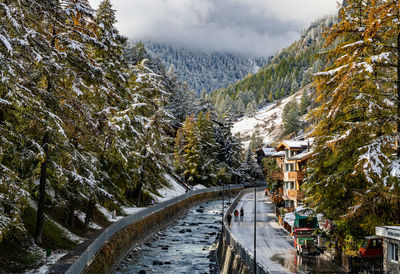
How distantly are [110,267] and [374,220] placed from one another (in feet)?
59.0

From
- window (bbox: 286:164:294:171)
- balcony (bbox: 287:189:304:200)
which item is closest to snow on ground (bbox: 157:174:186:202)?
balcony (bbox: 287:189:304:200)

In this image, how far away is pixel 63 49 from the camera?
19125 mm

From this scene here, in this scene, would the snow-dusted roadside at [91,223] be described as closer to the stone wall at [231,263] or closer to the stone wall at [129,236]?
the stone wall at [129,236]

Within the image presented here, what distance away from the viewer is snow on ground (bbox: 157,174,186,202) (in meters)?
56.6

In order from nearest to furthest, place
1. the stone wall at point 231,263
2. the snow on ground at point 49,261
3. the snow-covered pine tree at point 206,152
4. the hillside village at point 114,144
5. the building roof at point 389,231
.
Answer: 1. the building roof at point 389,231
2. the hillside village at point 114,144
3. the snow on ground at point 49,261
4. the stone wall at point 231,263
5. the snow-covered pine tree at point 206,152

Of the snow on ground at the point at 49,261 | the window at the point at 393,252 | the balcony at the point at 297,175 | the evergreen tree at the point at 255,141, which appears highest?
the evergreen tree at the point at 255,141

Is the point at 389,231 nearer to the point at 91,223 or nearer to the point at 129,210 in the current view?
the point at 91,223

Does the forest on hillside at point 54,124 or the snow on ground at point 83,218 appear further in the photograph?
the snow on ground at point 83,218

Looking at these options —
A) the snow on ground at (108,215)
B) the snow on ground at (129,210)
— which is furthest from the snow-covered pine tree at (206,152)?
the snow on ground at (108,215)

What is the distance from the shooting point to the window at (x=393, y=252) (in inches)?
523

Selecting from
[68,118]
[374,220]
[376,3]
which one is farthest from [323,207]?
[68,118]

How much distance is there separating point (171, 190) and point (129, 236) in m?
29.8

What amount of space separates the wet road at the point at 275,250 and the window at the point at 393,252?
8.35 m

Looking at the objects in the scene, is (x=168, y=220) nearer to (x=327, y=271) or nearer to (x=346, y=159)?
(x=327, y=271)
